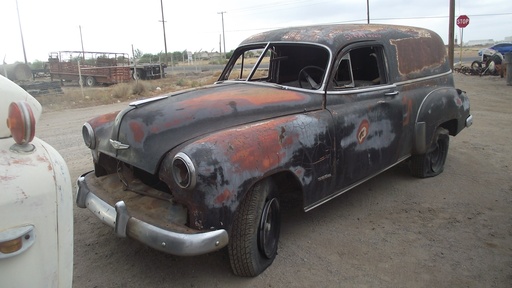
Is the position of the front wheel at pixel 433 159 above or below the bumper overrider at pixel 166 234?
below

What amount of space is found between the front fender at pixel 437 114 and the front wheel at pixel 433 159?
18 centimetres

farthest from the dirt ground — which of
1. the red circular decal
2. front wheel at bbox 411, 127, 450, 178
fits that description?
the red circular decal

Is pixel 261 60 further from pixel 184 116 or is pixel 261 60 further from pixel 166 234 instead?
pixel 166 234

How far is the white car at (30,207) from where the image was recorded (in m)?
1.61

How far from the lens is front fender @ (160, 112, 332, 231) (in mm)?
2648

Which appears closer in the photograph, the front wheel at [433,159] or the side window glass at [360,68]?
the side window glass at [360,68]

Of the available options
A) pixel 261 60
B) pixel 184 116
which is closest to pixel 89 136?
pixel 184 116

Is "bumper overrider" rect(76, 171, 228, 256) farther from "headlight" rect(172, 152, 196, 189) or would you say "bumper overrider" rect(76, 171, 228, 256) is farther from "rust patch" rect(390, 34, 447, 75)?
"rust patch" rect(390, 34, 447, 75)

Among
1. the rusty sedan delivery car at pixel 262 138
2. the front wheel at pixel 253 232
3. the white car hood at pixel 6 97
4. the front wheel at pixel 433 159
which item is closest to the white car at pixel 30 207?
the white car hood at pixel 6 97

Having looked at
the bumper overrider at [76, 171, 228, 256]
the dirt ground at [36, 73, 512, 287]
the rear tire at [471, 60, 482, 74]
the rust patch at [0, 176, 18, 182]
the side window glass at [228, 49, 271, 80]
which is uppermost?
the side window glass at [228, 49, 271, 80]

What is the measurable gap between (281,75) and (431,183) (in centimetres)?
226

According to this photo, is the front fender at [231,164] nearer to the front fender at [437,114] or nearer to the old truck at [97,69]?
the front fender at [437,114]

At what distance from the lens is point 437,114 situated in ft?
15.7

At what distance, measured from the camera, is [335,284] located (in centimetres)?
300
